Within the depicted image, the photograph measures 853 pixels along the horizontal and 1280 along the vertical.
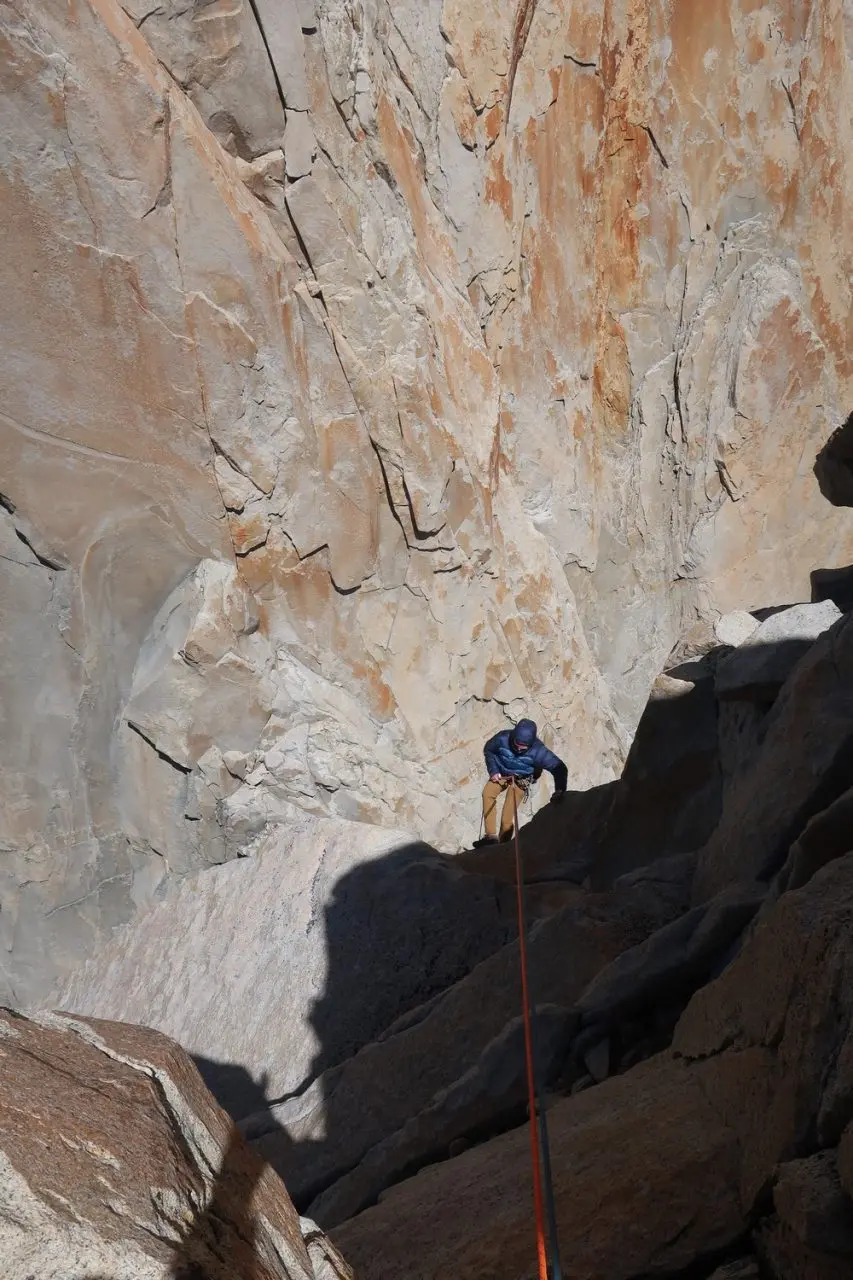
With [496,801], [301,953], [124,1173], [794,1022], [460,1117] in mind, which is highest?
[496,801]

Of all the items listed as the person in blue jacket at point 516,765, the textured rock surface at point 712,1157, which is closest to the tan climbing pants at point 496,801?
the person in blue jacket at point 516,765

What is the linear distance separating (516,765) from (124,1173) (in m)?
5.81

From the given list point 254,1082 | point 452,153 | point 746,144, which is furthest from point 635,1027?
point 746,144

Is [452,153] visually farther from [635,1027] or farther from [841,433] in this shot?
[635,1027]

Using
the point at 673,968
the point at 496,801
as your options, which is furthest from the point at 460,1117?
the point at 496,801

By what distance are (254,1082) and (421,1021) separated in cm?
125

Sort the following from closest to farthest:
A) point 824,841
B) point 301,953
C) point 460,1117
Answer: point 824,841, point 460,1117, point 301,953

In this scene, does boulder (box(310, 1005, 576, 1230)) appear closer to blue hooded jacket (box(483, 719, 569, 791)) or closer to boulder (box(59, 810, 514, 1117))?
boulder (box(59, 810, 514, 1117))

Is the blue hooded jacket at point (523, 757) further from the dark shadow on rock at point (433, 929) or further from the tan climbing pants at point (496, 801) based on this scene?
the dark shadow on rock at point (433, 929)

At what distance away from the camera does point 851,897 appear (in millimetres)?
2523

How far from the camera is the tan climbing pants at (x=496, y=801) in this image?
7523mm

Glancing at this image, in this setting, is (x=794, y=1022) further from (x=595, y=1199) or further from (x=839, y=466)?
(x=839, y=466)

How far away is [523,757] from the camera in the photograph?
24.0ft

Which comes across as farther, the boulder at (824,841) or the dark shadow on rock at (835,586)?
the dark shadow on rock at (835,586)
